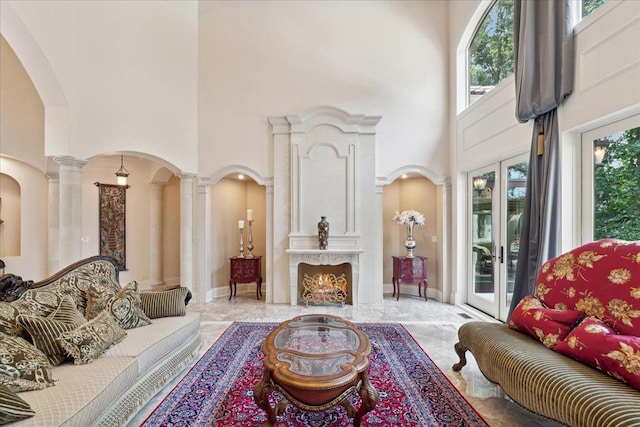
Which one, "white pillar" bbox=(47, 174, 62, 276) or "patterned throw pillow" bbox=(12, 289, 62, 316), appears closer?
"patterned throw pillow" bbox=(12, 289, 62, 316)

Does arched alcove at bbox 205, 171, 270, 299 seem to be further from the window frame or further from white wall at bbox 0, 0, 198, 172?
the window frame

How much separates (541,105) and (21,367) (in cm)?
465

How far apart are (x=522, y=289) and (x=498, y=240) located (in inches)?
38.7

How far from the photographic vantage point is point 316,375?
1.82 metres

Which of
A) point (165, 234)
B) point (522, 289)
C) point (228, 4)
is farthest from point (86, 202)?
point (522, 289)

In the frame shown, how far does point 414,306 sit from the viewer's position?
4871mm

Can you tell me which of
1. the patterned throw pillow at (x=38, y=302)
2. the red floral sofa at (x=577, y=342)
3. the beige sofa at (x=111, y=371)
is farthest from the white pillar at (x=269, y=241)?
the red floral sofa at (x=577, y=342)

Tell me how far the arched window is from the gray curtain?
0.75m

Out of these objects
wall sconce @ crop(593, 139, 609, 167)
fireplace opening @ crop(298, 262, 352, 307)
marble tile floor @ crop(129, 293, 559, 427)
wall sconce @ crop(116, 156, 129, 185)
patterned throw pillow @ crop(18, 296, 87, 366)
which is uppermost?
wall sconce @ crop(116, 156, 129, 185)

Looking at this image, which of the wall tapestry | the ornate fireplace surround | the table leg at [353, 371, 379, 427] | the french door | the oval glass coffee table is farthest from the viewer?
the wall tapestry

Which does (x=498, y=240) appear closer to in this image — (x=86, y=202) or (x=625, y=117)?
(x=625, y=117)

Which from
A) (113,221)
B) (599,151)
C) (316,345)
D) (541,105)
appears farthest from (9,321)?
(599,151)

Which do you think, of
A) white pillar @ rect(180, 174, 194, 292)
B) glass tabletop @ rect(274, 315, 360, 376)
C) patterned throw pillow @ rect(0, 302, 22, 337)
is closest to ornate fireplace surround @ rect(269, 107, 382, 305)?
white pillar @ rect(180, 174, 194, 292)

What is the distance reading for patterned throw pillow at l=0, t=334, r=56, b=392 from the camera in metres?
1.55
